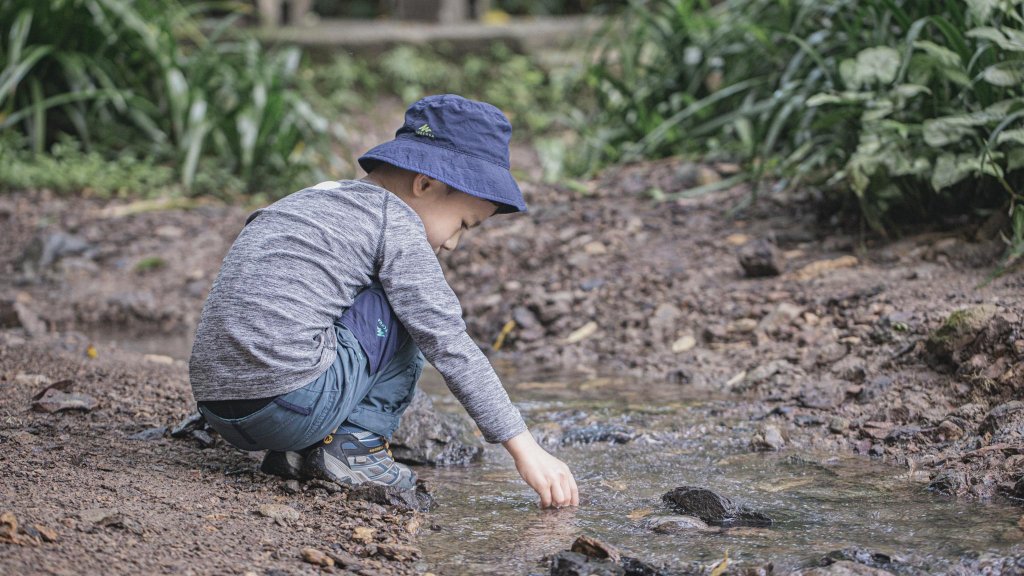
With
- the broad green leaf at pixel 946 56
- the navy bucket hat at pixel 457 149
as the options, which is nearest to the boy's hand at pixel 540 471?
the navy bucket hat at pixel 457 149

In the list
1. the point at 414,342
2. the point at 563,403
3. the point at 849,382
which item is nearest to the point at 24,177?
the point at 563,403

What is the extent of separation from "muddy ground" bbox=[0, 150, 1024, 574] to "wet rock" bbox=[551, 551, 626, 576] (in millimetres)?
256

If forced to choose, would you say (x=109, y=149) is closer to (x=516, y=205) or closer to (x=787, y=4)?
(x=787, y=4)

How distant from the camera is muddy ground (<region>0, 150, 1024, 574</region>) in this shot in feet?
6.16

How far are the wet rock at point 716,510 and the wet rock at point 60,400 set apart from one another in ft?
5.11

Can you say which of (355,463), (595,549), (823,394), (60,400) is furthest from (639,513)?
(60,400)

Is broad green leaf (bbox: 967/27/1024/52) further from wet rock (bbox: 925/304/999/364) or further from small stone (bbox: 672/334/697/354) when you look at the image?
small stone (bbox: 672/334/697/354)

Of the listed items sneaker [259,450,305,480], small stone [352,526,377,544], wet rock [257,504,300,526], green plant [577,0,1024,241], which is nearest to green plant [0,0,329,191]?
green plant [577,0,1024,241]

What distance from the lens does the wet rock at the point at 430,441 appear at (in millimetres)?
2582

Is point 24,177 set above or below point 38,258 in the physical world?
above

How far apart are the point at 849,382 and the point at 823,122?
118 cm

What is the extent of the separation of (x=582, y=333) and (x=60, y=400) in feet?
6.44

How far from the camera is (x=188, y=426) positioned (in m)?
2.46

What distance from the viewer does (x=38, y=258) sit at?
4.96m
